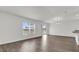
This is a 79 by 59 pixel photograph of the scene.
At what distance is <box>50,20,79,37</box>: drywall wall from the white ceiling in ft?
0.25

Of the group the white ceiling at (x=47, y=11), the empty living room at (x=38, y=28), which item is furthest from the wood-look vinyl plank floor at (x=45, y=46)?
the white ceiling at (x=47, y=11)

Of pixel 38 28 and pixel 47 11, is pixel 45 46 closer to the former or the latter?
pixel 38 28

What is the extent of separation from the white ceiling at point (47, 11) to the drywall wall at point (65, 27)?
8 centimetres

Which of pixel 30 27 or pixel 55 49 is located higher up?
pixel 30 27

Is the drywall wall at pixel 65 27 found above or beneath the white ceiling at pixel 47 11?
beneath

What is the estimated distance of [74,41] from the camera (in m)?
1.56

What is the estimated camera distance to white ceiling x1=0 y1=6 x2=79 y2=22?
1524 millimetres

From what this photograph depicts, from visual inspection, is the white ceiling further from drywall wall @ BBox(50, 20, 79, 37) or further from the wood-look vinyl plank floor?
the wood-look vinyl plank floor

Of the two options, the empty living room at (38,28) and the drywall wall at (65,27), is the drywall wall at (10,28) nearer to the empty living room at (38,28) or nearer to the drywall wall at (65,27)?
the empty living room at (38,28)

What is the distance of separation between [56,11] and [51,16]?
11 cm

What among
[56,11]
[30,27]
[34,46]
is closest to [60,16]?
[56,11]

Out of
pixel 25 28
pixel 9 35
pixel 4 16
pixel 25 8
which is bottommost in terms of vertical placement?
pixel 9 35

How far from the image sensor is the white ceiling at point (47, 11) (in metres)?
1.52

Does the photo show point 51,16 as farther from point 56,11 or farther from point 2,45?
point 2,45
